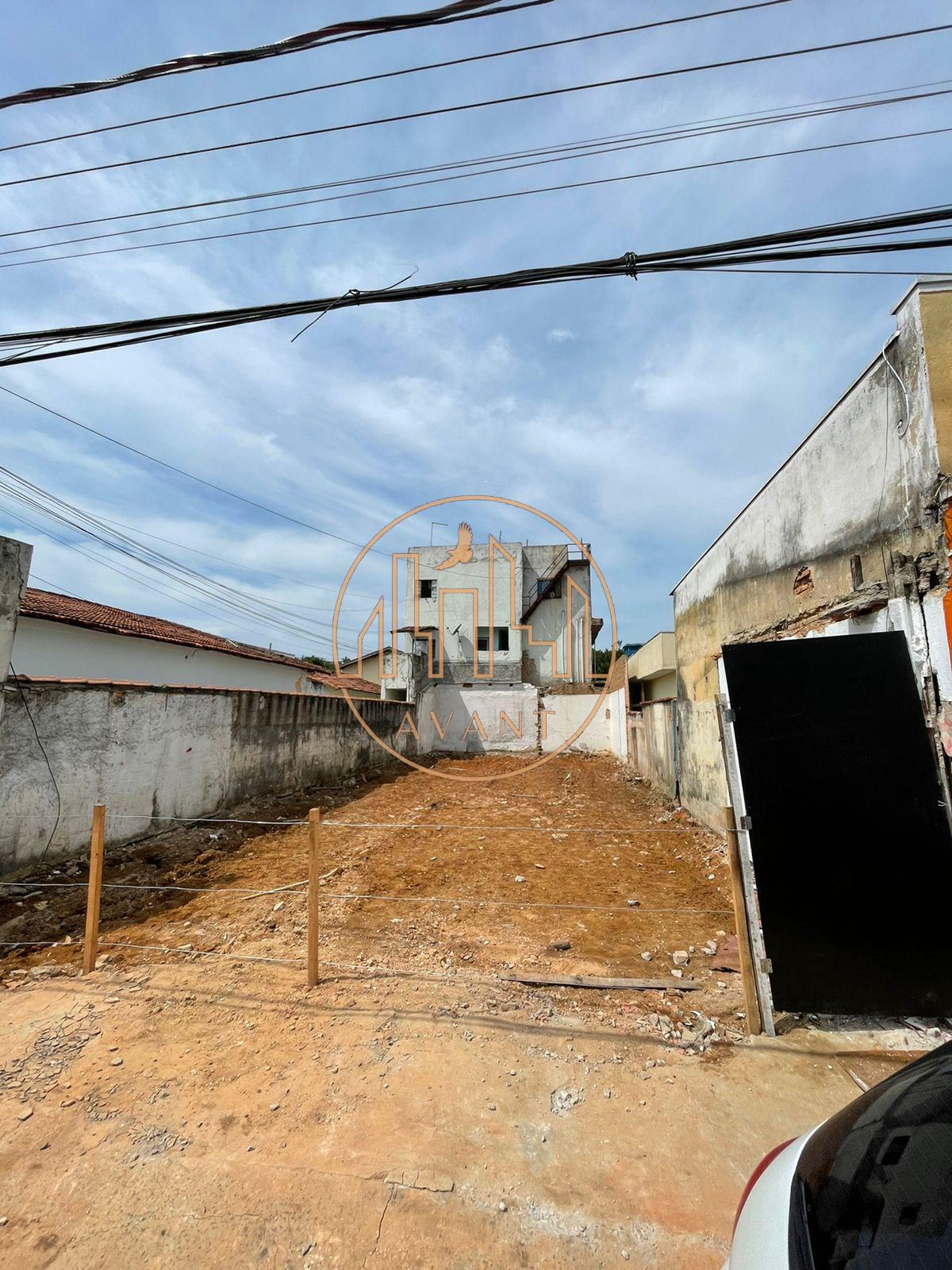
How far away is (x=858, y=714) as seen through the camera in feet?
9.91

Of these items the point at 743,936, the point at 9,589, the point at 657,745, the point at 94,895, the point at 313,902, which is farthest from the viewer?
the point at 657,745

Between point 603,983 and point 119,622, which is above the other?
point 119,622

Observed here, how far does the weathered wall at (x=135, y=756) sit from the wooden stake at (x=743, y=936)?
18.6 feet

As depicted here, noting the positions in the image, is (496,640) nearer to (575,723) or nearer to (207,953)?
(575,723)

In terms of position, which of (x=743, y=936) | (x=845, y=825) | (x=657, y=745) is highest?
(x=657, y=745)

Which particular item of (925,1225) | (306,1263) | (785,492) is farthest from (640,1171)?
(785,492)

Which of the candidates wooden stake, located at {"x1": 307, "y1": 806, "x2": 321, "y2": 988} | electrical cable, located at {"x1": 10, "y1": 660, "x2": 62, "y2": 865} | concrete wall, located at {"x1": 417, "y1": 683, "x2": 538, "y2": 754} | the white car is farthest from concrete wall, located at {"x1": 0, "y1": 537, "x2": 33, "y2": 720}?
concrete wall, located at {"x1": 417, "y1": 683, "x2": 538, "y2": 754}

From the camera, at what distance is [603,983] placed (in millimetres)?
3098

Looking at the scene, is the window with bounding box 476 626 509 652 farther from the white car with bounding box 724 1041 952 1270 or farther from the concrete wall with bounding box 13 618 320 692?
the white car with bounding box 724 1041 952 1270

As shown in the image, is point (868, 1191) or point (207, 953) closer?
point (868, 1191)

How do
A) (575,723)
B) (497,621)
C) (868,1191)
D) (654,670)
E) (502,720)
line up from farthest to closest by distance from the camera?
(497,621)
(502,720)
(575,723)
(654,670)
(868,1191)

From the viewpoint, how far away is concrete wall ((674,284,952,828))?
3.15 m

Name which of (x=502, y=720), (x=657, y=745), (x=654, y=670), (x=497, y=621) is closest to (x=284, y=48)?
(x=657, y=745)

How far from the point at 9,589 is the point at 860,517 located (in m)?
6.94
